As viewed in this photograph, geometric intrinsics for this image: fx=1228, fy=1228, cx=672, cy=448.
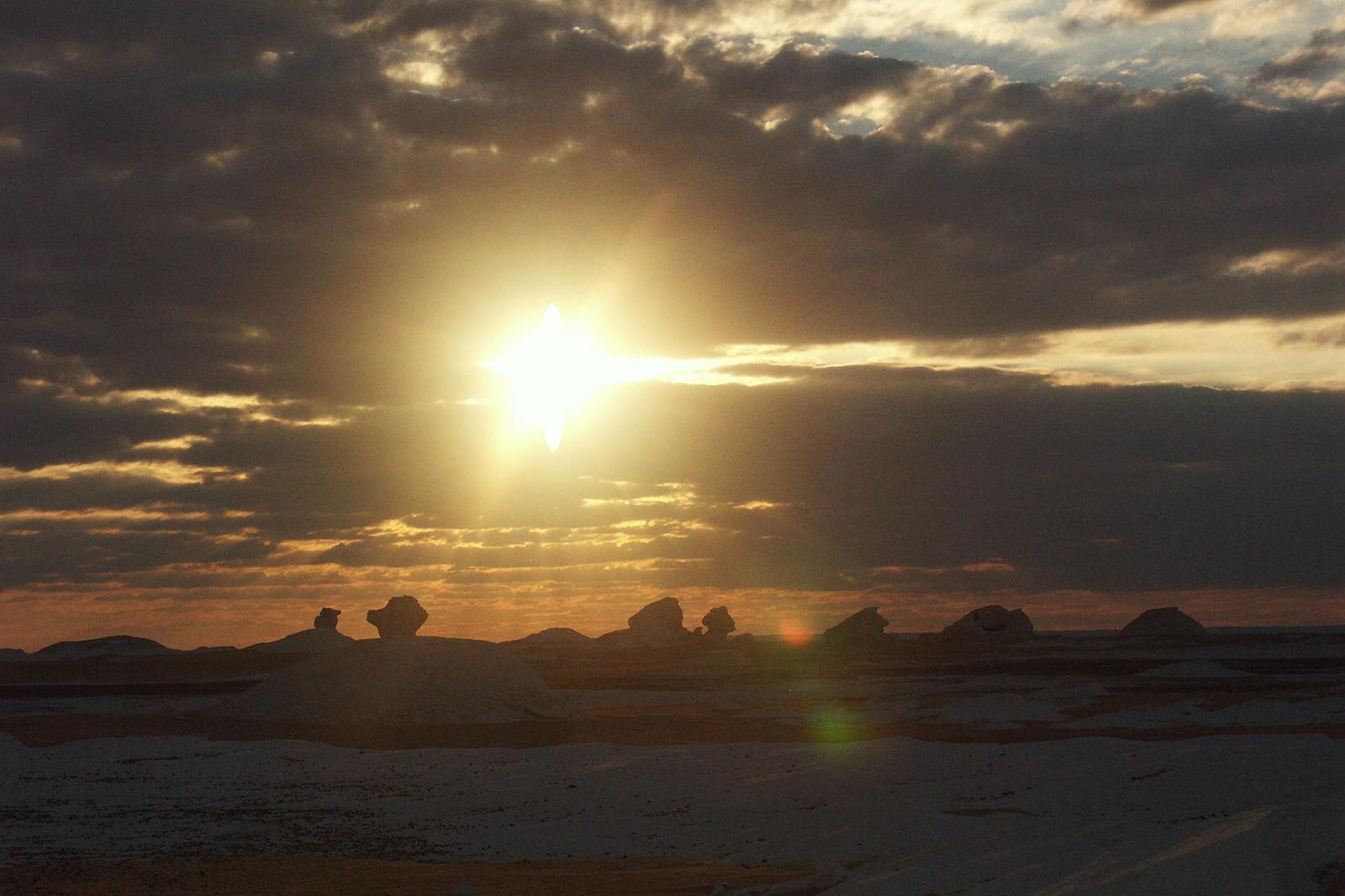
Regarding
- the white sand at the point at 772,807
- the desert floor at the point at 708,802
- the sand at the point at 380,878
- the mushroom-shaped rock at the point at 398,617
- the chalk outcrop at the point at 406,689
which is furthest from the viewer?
the mushroom-shaped rock at the point at 398,617

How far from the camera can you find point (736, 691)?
91.6 m

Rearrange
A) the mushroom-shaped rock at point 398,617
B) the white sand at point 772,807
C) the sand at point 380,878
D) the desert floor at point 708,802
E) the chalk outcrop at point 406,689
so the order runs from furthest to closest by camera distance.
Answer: the mushroom-shaped rock at point 398,617
the chalk outcrop at point 406,689
the sand at point 380,878
the desert floor at point 708,802
the white sand at point 772,807

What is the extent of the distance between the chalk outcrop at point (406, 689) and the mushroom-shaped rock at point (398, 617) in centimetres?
6425

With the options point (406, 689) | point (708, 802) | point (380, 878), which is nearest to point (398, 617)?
point (406, 689)

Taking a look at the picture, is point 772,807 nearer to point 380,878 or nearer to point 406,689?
point 380,878

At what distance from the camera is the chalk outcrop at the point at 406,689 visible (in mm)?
62500

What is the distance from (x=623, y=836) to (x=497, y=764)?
14902 mm

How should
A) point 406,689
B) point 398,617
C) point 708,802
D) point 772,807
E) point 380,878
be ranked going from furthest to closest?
point 398,617 < point 406,689 < point 708,802 < point 772,807 < point 380,878

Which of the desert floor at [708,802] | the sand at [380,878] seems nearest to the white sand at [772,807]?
the desert floor at [708,802]

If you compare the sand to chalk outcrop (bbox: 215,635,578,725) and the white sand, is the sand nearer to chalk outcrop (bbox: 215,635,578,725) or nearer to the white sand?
the white sand

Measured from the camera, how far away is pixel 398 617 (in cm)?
13388

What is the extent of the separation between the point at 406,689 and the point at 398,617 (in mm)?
72196

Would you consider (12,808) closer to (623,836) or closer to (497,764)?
(497,764)

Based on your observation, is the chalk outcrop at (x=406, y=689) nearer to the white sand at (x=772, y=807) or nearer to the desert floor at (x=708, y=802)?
the desert floor at (x=708, y=802)
